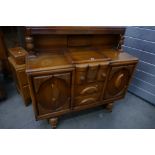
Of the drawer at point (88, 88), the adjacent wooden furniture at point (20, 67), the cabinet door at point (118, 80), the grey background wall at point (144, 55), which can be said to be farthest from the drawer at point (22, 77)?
the grey background wall at point (144, 55)

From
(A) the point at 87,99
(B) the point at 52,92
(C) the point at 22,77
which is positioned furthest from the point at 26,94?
(A) the point at 87,99

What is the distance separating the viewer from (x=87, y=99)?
3.85 ft

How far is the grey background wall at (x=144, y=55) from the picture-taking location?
4.69 feet

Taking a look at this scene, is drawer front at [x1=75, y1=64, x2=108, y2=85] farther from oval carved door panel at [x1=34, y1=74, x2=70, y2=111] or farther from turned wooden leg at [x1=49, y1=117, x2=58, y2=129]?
turned wooden leg at [x1=49, y1=117, x2=58, y2=129]

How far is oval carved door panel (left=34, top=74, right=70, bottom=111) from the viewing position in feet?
3.08

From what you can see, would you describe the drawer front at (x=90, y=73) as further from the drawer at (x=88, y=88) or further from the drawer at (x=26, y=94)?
the drawer at (x=26, y=94)

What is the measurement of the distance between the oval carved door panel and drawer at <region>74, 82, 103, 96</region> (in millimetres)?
81

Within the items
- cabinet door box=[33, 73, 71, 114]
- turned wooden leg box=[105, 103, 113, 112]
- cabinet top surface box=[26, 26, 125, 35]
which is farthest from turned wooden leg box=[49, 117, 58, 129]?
cabinet top surface box=[26, 26, 125, 35]

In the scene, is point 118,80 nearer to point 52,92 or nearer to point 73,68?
point 73,68

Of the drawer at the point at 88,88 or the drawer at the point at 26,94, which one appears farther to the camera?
the drawer at the point at 26,94

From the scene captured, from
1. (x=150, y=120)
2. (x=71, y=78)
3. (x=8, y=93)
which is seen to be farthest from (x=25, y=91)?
(x=150, y=120)

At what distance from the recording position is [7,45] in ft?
5.58

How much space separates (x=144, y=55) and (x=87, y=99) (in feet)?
2.81

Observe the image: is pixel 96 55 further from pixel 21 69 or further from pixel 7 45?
pixel 7 45
